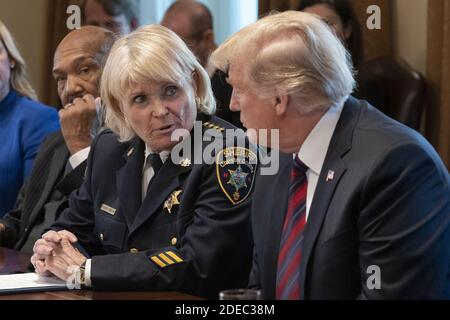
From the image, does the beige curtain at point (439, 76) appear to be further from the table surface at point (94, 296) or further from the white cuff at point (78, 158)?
the table surface at point (94, 296)

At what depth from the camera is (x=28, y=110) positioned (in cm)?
457

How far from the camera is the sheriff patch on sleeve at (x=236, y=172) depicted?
270 cm

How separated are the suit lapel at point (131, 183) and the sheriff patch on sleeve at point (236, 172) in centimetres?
31

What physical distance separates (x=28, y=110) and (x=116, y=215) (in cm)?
185

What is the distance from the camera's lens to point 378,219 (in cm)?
221

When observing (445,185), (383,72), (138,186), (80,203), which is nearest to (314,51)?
(445,185)

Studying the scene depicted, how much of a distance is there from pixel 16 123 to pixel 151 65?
1940 mm

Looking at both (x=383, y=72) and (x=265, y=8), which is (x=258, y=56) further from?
(x=265, y=8)

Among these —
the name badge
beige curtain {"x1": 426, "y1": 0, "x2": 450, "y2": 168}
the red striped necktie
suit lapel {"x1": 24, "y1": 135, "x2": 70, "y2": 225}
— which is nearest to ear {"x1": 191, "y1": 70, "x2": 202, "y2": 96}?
the name badge

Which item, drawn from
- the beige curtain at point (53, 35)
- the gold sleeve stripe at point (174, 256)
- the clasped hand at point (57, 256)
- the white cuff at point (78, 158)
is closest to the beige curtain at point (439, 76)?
the white cuff at point (78, 158)

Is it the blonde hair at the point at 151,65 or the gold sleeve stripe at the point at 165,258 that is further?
the blonde hair at the point at 151,65

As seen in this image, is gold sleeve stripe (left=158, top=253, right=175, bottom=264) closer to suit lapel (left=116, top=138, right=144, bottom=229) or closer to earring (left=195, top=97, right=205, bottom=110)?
suit lapel (left=116, top=138, right=144, bottom=229)

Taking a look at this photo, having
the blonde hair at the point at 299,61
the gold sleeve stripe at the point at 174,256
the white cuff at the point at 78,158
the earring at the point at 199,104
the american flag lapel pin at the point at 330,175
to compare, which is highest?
the blonde hair at the point at 299,61

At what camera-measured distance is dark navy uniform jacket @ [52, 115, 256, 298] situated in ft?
8.41
